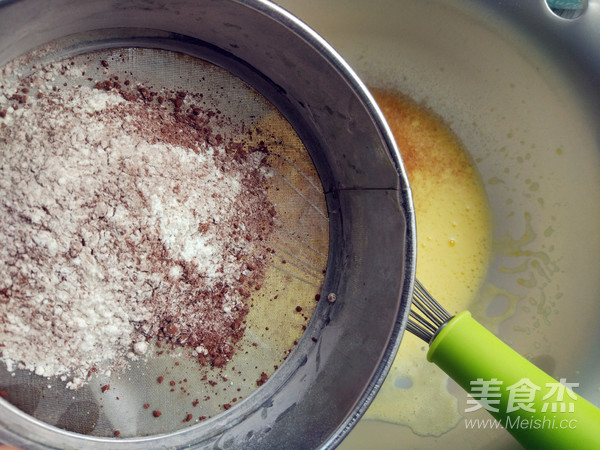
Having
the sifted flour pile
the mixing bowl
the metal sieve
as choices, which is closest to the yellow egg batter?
the mixing bowl

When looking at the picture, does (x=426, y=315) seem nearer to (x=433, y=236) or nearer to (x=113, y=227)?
(x=433, y=236)

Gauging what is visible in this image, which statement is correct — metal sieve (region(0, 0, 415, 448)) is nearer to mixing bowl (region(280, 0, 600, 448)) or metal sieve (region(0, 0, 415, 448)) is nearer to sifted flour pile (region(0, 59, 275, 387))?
sifted flour pile (region(0, 59, 275, 387))

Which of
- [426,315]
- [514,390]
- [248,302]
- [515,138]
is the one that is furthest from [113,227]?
[515,138]

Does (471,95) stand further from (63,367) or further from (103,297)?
(63,367)

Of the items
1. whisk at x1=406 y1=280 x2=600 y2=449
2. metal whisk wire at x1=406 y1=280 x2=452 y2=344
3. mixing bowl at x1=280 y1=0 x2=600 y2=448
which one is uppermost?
mixing bowl at x1=280 y1=0 x2=600 y2=448

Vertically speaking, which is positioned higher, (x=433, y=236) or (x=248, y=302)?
(x=433, y=236)

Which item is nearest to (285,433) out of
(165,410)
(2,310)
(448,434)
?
(165,410)
